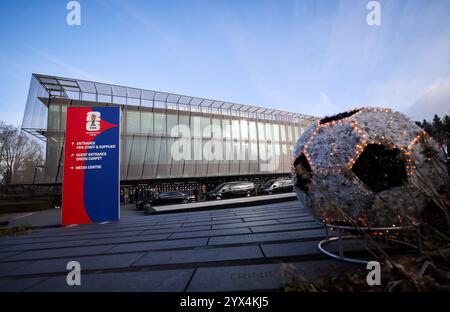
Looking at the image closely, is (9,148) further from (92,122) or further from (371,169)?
(371,169)

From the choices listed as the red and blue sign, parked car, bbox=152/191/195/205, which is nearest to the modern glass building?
parked car, bbox=152/191/195/205

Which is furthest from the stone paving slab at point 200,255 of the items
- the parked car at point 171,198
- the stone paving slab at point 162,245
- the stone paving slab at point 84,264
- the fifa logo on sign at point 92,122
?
the parked car at point 171,198

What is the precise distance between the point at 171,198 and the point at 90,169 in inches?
403

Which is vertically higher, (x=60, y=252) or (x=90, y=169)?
(x=90, y=169)

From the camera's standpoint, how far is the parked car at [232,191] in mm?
21348

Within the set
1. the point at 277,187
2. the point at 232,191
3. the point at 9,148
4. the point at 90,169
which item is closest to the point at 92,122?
the point at 90,169

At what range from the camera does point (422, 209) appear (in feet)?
9.25

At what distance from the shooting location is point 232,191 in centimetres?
2198

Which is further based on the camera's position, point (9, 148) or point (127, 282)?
point (9, 148)

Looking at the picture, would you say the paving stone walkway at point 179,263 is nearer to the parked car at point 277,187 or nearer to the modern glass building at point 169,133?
the parked car at point 277,187

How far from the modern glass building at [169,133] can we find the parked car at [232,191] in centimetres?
935

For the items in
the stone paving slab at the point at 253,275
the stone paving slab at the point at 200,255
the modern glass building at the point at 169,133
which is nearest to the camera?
the stone paving slab at the point at 253,275

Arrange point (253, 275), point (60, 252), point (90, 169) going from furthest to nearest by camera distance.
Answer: point (90, 169)
point (60, 252)
point (253, 275)
